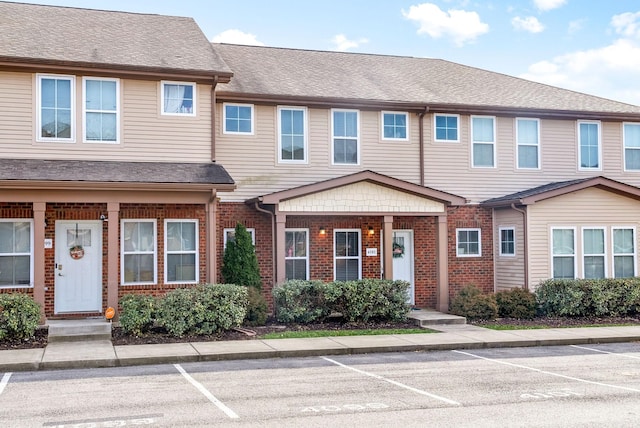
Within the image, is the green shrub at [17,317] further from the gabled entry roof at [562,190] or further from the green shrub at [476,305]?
the gabled entry roof at [562,190]

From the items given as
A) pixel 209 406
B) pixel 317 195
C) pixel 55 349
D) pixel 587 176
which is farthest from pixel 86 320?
pixel 587 176

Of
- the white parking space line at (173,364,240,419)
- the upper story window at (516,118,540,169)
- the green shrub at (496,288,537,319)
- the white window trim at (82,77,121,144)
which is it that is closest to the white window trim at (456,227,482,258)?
the green shrub at (496,288,537,319)

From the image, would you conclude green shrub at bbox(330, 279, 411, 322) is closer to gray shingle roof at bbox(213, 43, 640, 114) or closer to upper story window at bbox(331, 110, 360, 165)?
upper story window at bbox(331, 110, 360, 165)

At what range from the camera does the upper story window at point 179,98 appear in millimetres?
16438

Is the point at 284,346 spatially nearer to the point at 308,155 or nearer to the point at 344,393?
the point at 344,393

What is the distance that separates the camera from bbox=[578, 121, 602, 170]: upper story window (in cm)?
2055

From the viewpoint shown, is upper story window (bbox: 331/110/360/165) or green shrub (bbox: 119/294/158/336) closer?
green shrub (bbox: 119/294/158/336)

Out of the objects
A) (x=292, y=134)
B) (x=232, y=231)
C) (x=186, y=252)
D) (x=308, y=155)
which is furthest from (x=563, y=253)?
(x=186, y=252)

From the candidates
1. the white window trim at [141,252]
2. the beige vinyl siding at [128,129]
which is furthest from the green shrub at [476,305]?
the white window trim at [141,252]

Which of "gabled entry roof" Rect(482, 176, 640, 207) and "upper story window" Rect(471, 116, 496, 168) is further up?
"upper story window" Rect(471, 116, 496, 168)

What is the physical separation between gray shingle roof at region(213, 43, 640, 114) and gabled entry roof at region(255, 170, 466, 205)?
2517mm

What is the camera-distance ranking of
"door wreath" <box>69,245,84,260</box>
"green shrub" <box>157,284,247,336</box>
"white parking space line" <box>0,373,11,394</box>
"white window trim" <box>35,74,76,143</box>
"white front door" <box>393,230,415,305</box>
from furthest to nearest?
"white front door" <box>393,230,415,305</box>
"door wreath" <box>69,245,84,260</box>
"white window trim" <box>35,74,76,143</box>
"green shrub" <box>157,284,247,336</box>
"white parking space line" <box>0,373,11,394</box>

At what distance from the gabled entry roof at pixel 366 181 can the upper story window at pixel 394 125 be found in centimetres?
207

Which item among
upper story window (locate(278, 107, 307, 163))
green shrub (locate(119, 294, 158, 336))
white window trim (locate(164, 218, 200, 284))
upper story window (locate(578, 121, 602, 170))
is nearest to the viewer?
green shrub (locate(119, 294, 158, 336))
